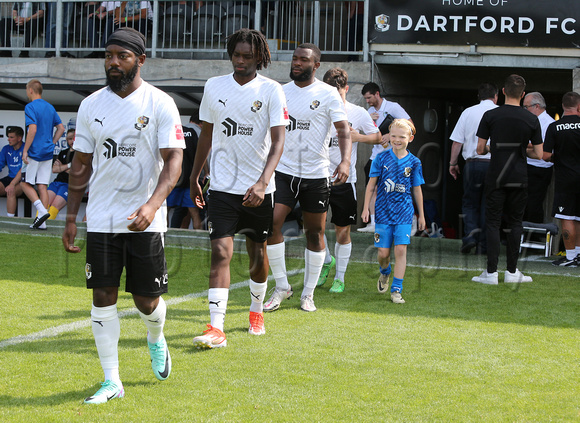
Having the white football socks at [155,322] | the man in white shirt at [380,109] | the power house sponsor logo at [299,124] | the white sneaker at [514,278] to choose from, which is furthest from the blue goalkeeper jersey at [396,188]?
the man in white shirt at [380,109]

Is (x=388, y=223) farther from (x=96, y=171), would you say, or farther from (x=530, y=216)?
(x=530, y=216)

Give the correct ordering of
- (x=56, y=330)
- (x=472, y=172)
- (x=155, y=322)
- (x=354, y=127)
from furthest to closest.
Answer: (x=472, y=172)
(x=354, y=127)
(x=56, y=330)
(x=155, y=322)

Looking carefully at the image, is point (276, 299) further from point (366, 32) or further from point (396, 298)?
point (366, 32)

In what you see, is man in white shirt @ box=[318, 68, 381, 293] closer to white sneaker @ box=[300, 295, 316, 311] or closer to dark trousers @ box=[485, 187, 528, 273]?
white sneaker @ box=[300, 295, 316, 311]

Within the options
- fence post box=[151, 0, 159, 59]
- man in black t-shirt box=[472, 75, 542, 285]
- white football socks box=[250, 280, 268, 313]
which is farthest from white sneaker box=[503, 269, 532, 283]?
fence post box=[151, 0, 159, 59]

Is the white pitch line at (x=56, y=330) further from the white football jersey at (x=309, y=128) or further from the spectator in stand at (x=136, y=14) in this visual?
the spectator in stand at (x=136, y=14)

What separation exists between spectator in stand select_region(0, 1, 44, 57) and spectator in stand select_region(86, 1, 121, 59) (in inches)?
45.5

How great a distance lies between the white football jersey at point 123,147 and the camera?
4.28 meters

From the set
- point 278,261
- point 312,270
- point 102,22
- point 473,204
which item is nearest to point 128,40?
point 278,261

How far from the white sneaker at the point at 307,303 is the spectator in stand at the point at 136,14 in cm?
1013

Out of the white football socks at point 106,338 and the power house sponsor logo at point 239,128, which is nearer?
the white football socks at point 106,338

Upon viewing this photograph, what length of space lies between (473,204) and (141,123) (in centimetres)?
739

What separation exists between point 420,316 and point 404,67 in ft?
28.8

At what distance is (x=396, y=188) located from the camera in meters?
7.35
